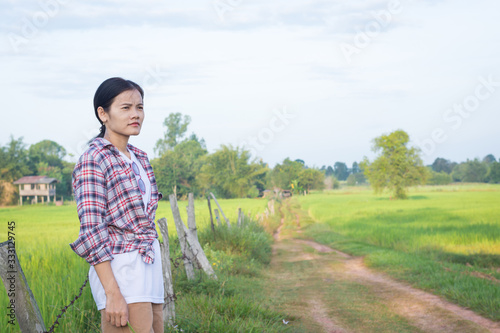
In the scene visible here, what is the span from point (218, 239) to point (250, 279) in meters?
1.99

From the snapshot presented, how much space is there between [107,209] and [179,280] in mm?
4592

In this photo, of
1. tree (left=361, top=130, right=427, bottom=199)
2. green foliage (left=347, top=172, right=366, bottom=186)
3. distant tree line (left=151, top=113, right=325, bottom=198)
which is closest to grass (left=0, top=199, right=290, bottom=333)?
distant tree line (left=151, top=113, right=325, bottom=198)

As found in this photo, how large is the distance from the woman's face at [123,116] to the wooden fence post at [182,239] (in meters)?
3.91

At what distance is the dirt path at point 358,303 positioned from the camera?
5.55 meters

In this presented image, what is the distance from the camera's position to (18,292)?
7.36 ft

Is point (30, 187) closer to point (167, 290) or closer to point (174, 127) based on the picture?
point (167, 290)

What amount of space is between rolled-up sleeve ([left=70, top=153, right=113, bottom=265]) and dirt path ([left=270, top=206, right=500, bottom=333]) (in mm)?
3819

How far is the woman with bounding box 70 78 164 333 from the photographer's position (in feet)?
6.63

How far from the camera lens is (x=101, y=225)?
2039mm

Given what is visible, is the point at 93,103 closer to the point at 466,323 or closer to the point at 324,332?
the point at 324,332

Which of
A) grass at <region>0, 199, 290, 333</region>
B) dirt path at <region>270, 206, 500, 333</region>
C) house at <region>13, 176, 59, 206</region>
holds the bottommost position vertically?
dirt path at <region>270, 206, 500, 333</region>

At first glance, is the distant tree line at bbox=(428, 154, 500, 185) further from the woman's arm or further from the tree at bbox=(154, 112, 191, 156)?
the woman's arm

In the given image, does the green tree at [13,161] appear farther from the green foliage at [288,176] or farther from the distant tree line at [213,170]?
the green foliage at [288,176]

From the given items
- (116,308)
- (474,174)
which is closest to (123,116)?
(116,308)
